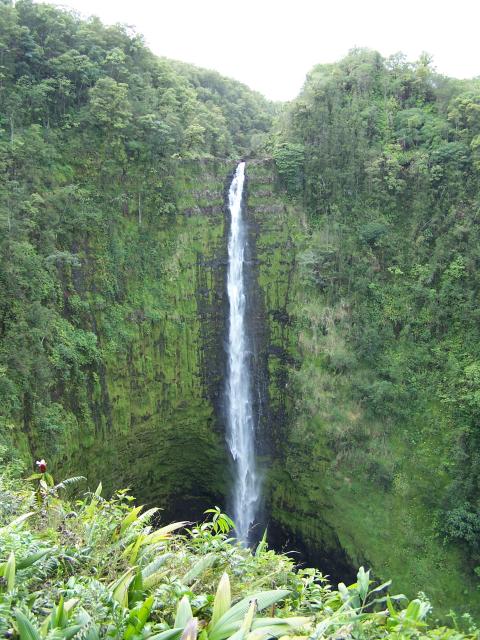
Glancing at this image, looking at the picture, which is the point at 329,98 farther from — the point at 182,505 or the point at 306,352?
the point at 182,505

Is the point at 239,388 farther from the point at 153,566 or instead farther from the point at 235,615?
the point at 235,615

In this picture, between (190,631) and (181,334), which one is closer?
(190,631)

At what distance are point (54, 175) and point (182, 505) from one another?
12627 millimetres

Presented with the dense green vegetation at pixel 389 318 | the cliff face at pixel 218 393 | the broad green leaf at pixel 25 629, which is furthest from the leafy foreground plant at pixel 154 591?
the dense green vegetation at pixel 389 318

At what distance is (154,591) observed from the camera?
296 centimetres

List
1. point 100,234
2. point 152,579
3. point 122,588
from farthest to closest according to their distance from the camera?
point 100,234 < point 152,579 < point 122,588

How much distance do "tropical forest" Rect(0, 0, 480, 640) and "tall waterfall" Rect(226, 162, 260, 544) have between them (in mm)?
78

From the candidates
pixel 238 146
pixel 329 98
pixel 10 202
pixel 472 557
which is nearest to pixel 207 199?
pixel 238 146

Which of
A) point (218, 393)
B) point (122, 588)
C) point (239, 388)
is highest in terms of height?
point (122, 588)

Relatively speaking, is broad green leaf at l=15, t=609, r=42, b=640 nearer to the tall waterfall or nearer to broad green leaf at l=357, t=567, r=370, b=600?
broad green leaf at l=357, t=567, r=370, b=600

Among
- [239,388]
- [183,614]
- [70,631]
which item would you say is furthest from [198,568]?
[239,388]

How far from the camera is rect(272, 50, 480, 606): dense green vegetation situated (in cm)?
1371

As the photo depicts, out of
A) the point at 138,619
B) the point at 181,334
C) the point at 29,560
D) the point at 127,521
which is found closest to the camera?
the point at 138,619

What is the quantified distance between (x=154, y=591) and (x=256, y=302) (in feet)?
49.8
